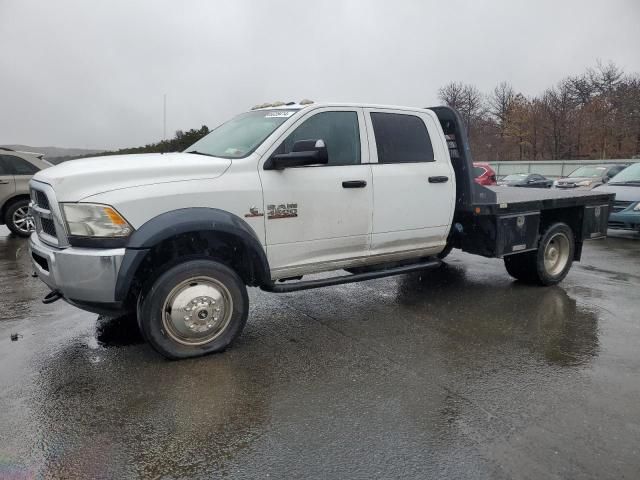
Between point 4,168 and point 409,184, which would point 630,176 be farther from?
point 4,168

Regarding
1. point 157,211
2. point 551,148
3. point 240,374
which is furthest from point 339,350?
point 551,148

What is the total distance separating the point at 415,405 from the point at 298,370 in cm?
98

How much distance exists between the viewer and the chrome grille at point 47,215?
3.79 m

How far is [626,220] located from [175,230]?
9726 mm

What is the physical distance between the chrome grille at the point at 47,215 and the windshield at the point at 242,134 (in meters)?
1.42

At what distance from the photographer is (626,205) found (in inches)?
416

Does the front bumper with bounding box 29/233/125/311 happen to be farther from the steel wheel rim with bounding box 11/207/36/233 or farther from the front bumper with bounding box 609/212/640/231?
the front bumper with bounding box 609/212/640/231

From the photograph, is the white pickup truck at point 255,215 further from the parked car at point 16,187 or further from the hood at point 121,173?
the parked car at point 16,187

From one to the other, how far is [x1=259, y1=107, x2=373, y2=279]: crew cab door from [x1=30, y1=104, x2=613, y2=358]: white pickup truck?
0.04 ft

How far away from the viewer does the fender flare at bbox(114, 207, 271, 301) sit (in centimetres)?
375

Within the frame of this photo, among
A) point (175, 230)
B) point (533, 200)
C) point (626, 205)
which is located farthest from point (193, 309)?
point (626, 205)

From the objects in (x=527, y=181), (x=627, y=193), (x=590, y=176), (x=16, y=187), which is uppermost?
(x=16, y=187)

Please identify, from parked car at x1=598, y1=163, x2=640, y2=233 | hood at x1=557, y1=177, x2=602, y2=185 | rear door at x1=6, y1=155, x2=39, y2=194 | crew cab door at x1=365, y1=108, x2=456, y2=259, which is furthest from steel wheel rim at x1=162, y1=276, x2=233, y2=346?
hood at x1=557, y1=177, x2=602, y2=185

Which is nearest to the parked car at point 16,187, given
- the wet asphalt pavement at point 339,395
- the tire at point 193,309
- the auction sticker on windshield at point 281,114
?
the wet asphalt pavement at point 339,395
